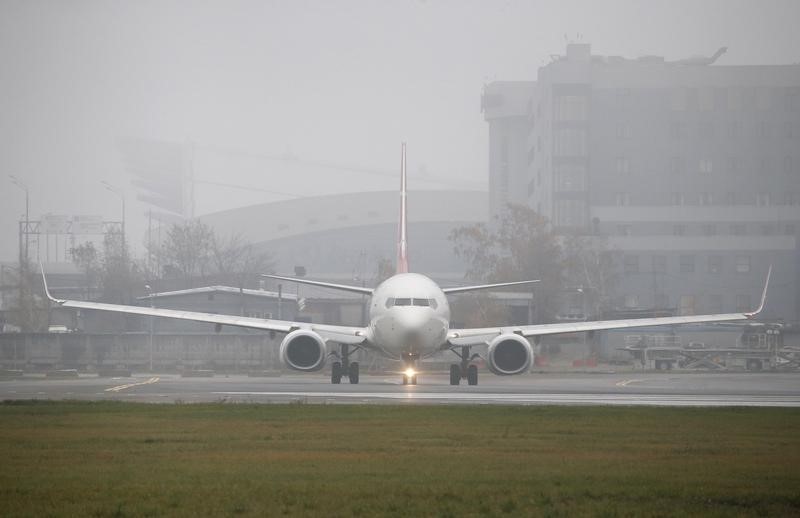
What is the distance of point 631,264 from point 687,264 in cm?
588

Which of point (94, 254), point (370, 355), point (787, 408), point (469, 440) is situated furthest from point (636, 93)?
point (469, 440)

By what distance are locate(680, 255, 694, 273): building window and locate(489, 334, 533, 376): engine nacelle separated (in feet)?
291

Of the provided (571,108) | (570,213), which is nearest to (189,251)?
(570,213)

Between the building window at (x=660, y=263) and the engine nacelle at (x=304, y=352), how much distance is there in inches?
3548

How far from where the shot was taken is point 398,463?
18.4 meters

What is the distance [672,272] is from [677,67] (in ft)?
84.1

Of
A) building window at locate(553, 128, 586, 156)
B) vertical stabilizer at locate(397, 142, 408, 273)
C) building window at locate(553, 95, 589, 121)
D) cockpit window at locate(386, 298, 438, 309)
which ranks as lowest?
cockpit window at locate(386, 298, 438, 309)

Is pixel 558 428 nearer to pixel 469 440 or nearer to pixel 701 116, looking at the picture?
pixel 469 440

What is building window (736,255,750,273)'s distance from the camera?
131 m

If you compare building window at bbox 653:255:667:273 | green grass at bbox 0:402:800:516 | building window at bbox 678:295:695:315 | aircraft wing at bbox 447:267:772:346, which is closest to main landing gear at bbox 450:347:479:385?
aircraft wing at bbox 447:267:772:346

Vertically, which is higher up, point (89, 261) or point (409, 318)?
point (89, 261)

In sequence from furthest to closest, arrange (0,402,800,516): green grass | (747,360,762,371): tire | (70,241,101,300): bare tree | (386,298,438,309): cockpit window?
(70,241,101,300): bare tree
(747,360,762,371): tire
(386,298,438,309): cockpit window
(0,402,800,516): green grass

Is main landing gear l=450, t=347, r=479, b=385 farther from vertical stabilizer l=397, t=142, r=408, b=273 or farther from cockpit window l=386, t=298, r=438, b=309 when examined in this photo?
vertical stabilizer l=397, t=142, r=408, b=273

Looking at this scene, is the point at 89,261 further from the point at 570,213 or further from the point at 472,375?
the point at 472,375
